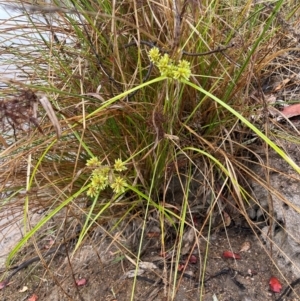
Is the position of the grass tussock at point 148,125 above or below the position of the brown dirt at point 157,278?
above

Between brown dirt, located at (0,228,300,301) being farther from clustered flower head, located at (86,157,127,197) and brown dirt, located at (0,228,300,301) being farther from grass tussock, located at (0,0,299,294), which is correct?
clustered flower head, located at (86,157,127,197)

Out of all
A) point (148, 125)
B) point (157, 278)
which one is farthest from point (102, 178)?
point (157, 278)

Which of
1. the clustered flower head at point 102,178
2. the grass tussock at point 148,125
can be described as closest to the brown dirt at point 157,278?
the grass tussock at point 148,125

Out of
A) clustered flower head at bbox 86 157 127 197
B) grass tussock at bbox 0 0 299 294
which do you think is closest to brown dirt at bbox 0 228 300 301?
grass tussock at bbox 0 0 299 294

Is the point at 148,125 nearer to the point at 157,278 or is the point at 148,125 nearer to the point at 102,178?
the point at 102,178

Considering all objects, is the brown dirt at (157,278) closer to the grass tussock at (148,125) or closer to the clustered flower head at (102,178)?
the grass tussock at (148,125)

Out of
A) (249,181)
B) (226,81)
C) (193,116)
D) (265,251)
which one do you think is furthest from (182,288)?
(226,81)

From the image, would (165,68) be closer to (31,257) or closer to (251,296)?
(251,296)

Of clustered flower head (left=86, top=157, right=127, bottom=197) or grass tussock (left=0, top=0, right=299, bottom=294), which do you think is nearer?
clustered flower head (left=86, top=157, right=127, bottom=197)
